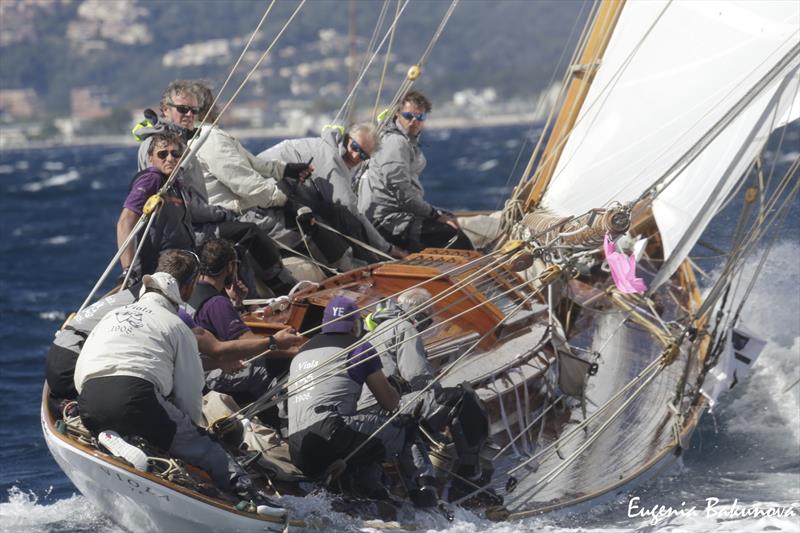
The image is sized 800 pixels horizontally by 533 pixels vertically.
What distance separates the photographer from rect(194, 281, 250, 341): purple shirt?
19.0ft

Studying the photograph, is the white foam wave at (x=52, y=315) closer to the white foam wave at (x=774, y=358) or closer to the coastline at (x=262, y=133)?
the white foam wave at (x=774, y=358)

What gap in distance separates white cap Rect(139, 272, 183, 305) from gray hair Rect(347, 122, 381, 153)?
7.93 ft

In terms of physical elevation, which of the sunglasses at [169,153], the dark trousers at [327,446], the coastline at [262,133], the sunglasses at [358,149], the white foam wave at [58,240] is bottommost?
the coastline at [262,133]

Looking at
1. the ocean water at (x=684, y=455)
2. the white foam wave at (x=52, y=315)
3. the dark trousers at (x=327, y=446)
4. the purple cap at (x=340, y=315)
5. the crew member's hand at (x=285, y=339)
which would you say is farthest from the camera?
the white foam wave at (x=52, y=315)

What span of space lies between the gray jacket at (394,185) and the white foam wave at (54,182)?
2543cm

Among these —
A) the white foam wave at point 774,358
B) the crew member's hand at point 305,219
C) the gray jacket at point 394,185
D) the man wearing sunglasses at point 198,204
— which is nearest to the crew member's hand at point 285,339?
the man wearing sunglasses at point 198,204

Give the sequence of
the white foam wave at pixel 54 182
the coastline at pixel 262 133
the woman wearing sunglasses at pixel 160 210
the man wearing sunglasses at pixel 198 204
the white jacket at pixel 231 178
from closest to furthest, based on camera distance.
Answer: the woman wearing sunglasses at pixel 160 210 < the man wearing sunglasses at pixel 198 204 < the white jacket at pixel 231 178 < the white foam wave at pixel 54 182 < the coastline at pixel 262 133

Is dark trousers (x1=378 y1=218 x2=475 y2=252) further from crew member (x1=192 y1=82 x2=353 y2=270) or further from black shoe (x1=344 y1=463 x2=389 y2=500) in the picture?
black shoe (x1=344 y1=463 x2=389 y2=500)

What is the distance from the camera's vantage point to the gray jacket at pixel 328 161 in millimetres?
7750

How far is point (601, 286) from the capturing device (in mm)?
8633

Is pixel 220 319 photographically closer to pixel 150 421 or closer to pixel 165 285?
pixel 165 285

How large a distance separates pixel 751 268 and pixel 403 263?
426 centimetres

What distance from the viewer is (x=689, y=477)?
7367 millimetres

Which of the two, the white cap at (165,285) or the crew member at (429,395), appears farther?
the crew member at (429,395)
